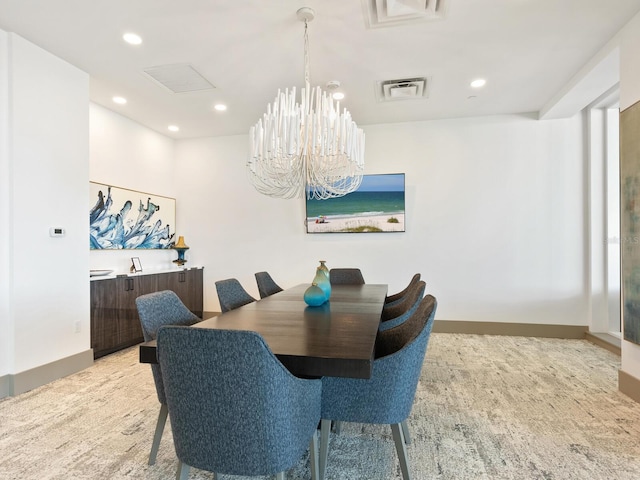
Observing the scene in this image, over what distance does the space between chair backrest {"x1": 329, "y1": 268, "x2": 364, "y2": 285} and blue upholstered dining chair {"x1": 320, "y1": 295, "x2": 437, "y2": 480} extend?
7.94ft

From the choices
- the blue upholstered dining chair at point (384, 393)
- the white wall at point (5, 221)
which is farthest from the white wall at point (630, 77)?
the white wall at point (5, 221)

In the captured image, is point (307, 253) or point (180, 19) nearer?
point (180, 19)

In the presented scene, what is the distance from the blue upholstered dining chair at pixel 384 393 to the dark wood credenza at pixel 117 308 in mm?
2929

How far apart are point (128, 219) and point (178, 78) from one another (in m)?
1.91

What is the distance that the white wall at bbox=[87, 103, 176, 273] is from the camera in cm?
406

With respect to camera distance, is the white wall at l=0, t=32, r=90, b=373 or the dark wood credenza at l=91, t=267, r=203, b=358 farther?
the dark wood credenza at l=91, t=267, r=203, b=358

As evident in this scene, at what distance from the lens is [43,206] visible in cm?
299

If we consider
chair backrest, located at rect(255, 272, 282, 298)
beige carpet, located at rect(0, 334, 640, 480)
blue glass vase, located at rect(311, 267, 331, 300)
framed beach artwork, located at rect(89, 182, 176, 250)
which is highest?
framed beach artwork, located at rect(89, 182, 176, 250)

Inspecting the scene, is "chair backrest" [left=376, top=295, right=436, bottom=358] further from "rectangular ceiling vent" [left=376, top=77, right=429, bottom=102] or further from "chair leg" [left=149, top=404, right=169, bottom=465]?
"rectangular ceiling vent" [left=376, top=77, right=429, bottom=102]

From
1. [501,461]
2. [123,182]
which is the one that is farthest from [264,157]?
[123,182]

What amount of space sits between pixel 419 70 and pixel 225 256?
3551 mm

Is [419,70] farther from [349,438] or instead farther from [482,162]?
[349,438]

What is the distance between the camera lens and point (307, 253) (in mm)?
5047

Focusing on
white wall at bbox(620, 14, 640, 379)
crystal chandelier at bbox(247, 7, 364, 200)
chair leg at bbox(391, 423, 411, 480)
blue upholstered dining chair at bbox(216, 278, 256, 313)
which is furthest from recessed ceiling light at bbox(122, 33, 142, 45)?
white wall at bbox(620, 14, 640, 379)
